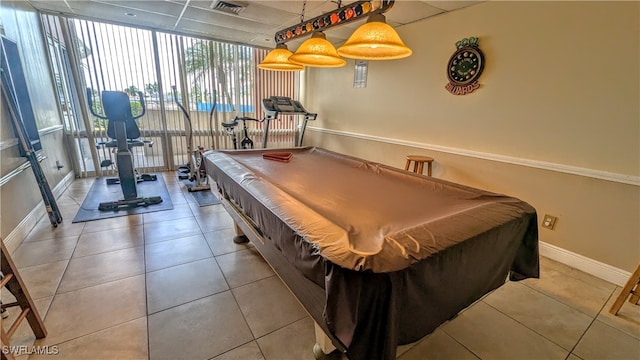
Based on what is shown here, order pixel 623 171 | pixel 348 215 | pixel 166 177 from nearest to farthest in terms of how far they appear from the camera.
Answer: pixel 348 215 → pixel 623 171 → pixel 166 177

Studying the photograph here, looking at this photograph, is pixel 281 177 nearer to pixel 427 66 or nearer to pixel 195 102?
pixel 427 66

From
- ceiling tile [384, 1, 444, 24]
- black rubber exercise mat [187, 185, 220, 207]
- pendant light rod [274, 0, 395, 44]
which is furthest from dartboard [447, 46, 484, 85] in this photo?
black rubber exercise mat [187, 185, 220, 207]

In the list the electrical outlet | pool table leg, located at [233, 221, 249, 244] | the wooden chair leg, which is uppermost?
the electrical outlet

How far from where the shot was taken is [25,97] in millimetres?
2844

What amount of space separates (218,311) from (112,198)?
2.96 m

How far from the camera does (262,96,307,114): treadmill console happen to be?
15.7 ft

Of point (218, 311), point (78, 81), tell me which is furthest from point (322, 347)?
point (78, 81)

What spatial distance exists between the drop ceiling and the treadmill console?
110 centimetres

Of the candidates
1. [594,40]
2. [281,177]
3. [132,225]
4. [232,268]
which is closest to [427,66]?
[594,40]

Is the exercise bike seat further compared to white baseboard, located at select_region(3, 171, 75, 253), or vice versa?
the exercise bike seat

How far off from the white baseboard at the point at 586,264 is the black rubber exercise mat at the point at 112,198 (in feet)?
13.7

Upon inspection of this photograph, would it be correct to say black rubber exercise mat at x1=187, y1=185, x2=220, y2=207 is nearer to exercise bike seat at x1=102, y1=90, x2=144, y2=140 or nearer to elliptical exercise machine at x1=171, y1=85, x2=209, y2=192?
elliptical exercise machine at x1=171, y1=85, x2=209, y2=192

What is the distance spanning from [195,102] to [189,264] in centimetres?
391

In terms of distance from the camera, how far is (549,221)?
8.18 feet
